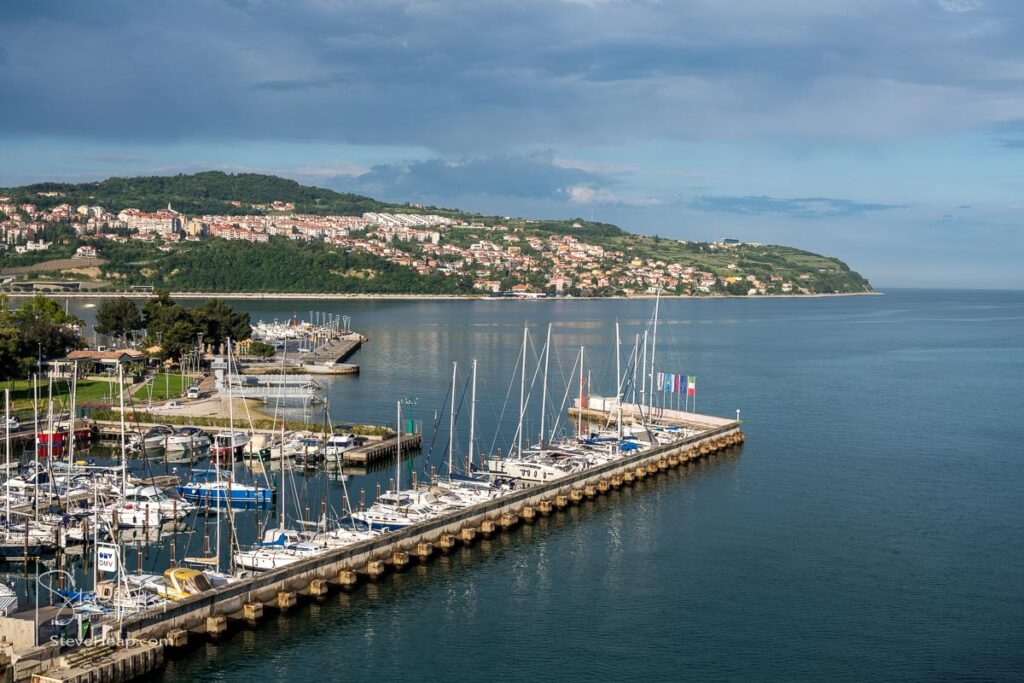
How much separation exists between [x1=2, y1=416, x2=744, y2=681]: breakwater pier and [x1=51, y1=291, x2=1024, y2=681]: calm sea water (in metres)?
0.46

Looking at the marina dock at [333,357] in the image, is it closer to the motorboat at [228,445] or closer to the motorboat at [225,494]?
the motorboat at [228,445]

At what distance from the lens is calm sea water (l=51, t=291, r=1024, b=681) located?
23.2m

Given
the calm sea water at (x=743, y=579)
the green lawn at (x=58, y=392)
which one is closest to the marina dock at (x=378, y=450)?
the calm sea water at (x=743, y=579)

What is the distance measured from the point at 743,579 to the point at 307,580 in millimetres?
11854

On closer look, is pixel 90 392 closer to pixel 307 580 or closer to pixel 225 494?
pixel 225 494

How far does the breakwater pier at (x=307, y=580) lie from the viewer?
2019cm

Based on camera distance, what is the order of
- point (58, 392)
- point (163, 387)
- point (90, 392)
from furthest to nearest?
point (163, 387)
point (90, 392)
point (58, 392)

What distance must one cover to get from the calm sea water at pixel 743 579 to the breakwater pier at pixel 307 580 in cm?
46

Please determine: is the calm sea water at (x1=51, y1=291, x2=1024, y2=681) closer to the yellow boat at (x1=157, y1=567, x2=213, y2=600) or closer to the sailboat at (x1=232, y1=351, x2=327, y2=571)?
the yellow boat at (x1=157, y1=567, x2=213, y2=600)

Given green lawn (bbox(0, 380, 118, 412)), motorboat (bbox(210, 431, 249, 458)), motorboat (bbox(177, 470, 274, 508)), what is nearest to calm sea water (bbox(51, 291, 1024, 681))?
motorboat (bbox(177, 470, 274, 508))

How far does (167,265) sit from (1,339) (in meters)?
140

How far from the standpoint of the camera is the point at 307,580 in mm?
25844

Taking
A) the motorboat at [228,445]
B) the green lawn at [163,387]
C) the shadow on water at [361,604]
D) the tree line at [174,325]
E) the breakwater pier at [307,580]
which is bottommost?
the shadow on water at [361,604]

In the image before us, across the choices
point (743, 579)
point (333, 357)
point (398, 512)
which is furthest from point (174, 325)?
point (743, 579)
